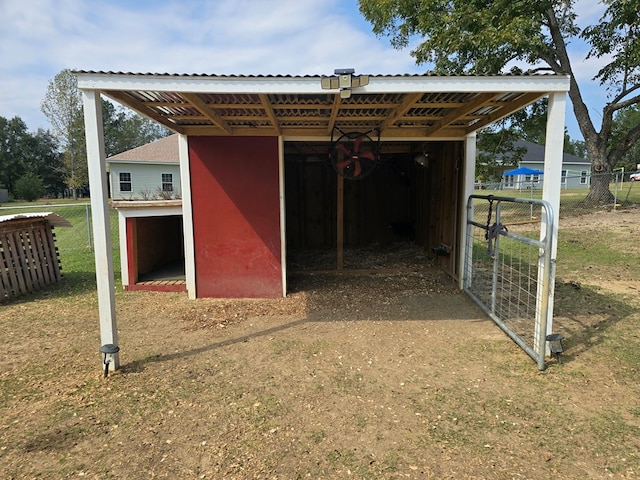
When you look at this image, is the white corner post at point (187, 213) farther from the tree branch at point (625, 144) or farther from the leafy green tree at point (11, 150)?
the leafy green tree at point (11, 150)

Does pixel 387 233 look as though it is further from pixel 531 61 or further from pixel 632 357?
pixel 531 61

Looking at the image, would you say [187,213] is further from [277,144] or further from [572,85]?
[572,85]

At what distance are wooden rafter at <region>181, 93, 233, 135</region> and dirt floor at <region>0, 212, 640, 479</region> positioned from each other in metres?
2.14

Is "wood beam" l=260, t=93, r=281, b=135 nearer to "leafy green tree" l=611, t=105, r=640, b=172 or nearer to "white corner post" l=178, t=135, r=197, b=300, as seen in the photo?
"white corner post" l=178, t=135, r=197, b=300

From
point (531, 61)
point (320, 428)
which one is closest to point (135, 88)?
point (320, 428)

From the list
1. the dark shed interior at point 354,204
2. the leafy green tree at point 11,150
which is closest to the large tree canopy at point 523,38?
the dark shed interior at point 354,204

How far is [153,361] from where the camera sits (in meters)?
3.30

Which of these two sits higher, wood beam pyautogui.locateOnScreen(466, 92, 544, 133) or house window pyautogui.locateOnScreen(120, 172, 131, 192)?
wood beam pyautogui.locateOnScreen(466, 92, 544, 133)

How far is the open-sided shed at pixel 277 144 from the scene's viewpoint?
3.04 metres

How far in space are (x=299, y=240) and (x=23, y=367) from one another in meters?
6.38

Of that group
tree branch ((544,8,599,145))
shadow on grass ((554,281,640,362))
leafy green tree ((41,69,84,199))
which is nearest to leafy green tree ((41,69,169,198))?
leafy green tree ((41,69,84,199))

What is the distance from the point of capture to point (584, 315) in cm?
429

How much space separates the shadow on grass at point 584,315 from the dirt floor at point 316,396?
0.09 feet

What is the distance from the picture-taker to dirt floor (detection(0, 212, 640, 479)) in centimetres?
208
